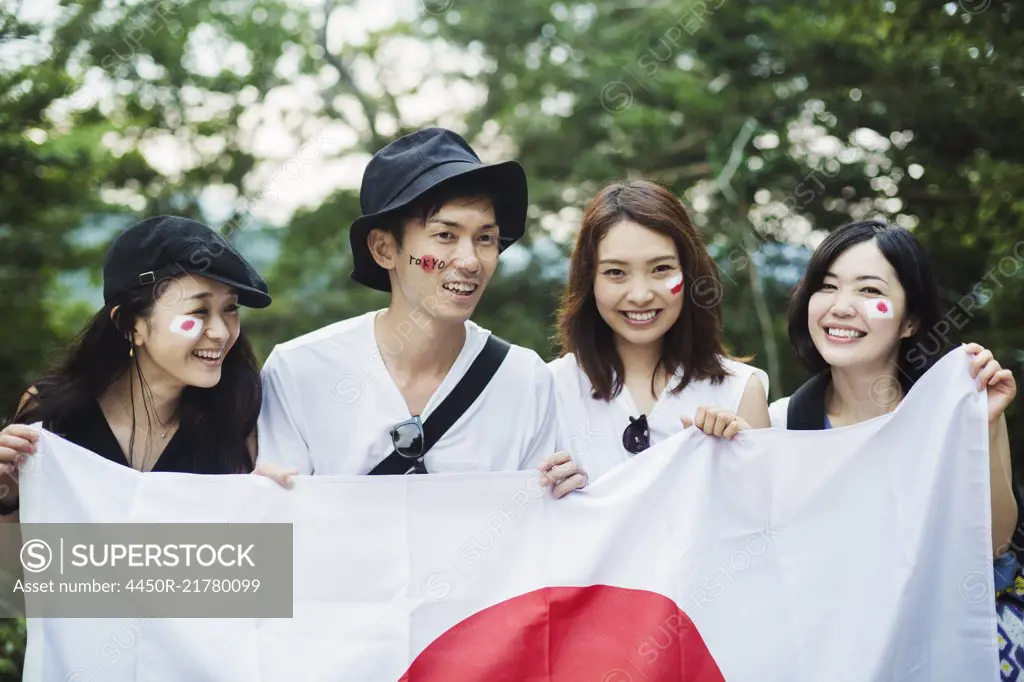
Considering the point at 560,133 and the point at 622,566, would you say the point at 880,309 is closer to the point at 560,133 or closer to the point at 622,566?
the point at 622,566

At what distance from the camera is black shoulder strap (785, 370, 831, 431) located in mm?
3396

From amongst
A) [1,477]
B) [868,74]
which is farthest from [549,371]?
[868,74]

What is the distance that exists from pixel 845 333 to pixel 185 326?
2141mm

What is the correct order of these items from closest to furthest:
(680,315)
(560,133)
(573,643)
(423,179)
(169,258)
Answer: (573,643), (169,258), (423,179), (680,315), (560,133)

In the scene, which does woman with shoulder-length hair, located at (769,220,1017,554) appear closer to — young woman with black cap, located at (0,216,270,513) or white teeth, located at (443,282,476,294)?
white teeth, located at (443,282,476,294)

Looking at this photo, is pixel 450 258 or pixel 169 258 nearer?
pixel 169 258

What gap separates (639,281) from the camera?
11.2 ft

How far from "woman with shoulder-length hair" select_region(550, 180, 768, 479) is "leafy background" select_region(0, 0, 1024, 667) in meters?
2.61

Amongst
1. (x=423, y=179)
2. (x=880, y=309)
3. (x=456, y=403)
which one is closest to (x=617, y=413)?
(x=456, y=403)

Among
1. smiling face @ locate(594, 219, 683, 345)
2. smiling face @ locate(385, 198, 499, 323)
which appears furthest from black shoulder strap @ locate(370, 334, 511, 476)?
smiling face @ locate(594, 219, 683, 345)

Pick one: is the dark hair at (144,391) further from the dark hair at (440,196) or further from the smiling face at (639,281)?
the smiling face at (639,281)

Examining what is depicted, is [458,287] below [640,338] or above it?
above

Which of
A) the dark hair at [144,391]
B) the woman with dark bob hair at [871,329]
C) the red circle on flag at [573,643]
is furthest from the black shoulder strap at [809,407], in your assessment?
the dark hair at [144,391]

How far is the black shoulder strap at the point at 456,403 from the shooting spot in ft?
10.8
